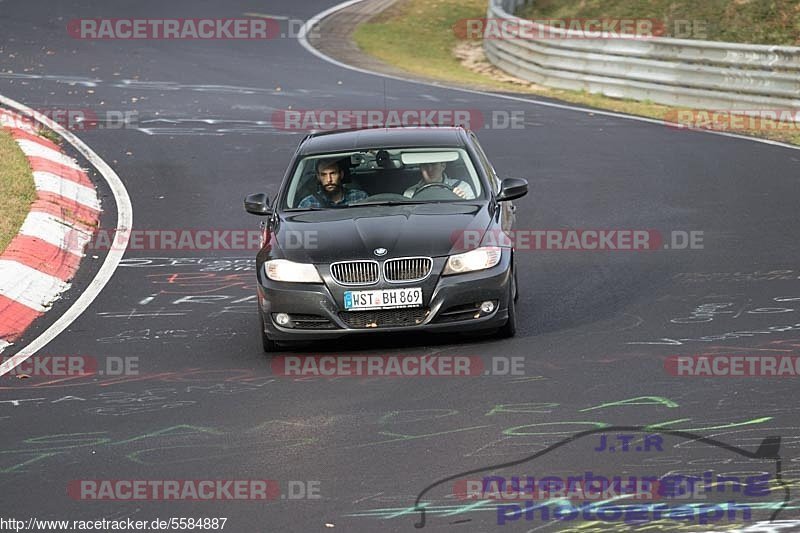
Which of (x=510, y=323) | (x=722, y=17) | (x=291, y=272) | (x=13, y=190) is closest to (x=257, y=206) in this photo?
Result: (x=291, y=272)

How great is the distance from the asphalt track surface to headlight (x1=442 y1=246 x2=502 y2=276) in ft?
1.76

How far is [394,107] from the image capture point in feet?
72.5

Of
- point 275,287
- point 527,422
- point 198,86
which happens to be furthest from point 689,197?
point 198,86

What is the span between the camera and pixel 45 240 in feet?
43.9

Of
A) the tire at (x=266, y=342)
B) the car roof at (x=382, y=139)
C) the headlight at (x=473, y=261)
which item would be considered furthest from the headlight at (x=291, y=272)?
the car roof at (x=382, y=139)

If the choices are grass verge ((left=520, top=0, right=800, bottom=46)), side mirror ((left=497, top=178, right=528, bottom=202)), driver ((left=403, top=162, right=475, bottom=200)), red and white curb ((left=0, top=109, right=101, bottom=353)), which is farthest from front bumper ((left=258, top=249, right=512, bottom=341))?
grass verge ((left=520, top=0, right=800, bottom=46))

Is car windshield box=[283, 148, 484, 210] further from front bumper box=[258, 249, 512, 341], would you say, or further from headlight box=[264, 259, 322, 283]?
front bumper box=[258, 249, 512, 341]

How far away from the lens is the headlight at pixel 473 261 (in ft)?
31.6

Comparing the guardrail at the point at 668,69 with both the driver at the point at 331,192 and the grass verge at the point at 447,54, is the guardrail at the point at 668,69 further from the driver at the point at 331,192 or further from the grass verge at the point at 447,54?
the driver at the point at 331,192

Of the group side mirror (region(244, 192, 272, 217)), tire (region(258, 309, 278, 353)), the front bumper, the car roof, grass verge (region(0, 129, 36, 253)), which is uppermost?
the car roof

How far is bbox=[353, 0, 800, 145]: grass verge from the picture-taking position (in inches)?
892

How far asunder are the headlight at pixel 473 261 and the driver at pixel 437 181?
1.00m

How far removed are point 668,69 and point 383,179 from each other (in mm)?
12951

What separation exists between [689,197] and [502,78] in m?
12.6
